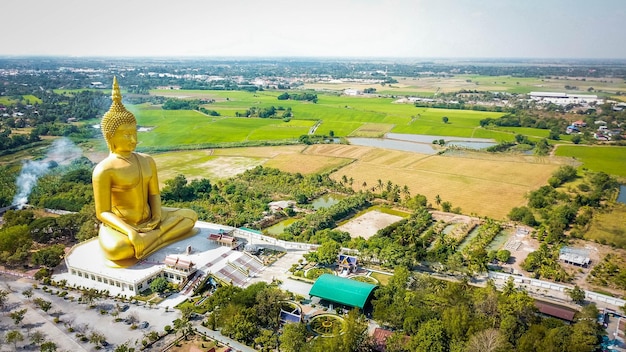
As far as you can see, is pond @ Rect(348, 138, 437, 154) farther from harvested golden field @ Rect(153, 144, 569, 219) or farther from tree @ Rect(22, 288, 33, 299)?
tree @ Rect(22, 288, 33, 299)

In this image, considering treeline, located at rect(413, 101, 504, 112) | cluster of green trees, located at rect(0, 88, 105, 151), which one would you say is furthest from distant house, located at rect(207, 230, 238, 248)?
treeline, located at rect(413, 101, 504, 112)

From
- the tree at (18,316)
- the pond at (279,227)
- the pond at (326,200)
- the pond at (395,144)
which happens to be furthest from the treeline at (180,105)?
the tree at (18,316)

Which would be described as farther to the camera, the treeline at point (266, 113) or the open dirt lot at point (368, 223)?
the treeline at point (266, 113)

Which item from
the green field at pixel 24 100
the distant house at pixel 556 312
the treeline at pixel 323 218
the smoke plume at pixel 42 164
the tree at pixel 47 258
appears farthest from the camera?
the green field at pixel 24 100

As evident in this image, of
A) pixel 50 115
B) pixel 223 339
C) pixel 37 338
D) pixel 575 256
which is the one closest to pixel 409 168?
pixel 575 256

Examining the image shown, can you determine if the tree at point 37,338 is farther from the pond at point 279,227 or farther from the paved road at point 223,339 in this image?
the pond at point 279,227

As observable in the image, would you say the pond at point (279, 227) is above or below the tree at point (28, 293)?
below

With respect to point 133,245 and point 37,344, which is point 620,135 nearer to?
point 133,245

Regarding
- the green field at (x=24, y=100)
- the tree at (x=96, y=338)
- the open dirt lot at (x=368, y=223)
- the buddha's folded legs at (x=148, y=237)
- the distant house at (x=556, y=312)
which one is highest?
the green field at (x=24, y=100)
